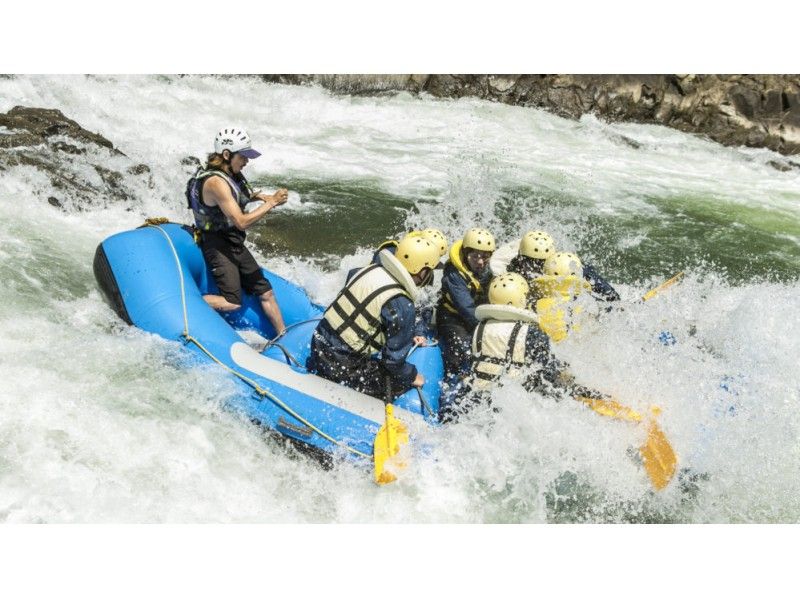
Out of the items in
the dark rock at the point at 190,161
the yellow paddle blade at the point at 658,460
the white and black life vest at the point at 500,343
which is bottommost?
the yellow paddle blade at the point at 658,460

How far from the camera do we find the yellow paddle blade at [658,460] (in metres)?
4.61

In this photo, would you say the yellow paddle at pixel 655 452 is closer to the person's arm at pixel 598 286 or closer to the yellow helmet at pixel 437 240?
the person's arm at pixel 598 286

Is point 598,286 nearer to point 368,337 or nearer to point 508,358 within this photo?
point 508,358

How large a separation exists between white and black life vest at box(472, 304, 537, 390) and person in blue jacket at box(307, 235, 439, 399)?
17.1 inches

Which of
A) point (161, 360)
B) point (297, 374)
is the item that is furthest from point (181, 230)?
point (297, 374)

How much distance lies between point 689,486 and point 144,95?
10.4 meters

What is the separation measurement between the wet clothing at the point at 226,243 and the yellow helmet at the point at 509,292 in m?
1.88

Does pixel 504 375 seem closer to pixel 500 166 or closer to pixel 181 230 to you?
pixel 181 230

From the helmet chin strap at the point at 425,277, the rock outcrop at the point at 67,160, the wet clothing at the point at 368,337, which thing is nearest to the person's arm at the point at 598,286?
the helmet chin strap at the point at 425,277

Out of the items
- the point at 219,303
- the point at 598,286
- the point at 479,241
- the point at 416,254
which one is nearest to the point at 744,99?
the point at 598,286

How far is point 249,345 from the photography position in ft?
17.5

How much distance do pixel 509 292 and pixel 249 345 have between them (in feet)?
6.36

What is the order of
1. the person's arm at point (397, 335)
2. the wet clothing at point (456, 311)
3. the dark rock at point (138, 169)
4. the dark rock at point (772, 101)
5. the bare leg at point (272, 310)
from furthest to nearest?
the dark rock at point (772, 101) → the dark rock at point (138, 169) → the bare leg at point (272, 310) → the wet clothing at point (456, 311) → the person's arm at point (397, 335)

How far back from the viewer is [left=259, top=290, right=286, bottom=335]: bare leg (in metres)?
5.71
